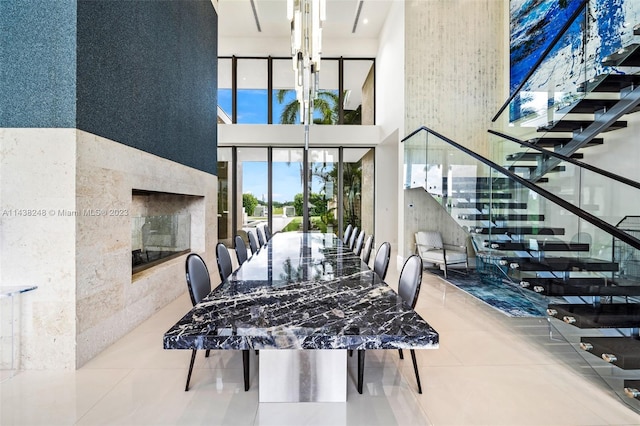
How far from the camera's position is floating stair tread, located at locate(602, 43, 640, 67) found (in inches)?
139

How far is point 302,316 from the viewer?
1567 mm

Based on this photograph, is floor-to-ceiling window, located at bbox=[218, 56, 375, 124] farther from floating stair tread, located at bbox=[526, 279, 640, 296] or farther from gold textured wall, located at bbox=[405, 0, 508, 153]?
floating stair tread, located at bbox=[526, 279, 640, 296]

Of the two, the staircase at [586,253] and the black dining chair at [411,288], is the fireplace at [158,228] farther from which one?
the staircase at [586,253]

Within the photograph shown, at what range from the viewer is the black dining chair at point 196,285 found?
7.09 feet

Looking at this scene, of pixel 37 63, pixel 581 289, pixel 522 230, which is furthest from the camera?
pixel 522 230

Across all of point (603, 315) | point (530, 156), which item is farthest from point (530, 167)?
point (603, 315)

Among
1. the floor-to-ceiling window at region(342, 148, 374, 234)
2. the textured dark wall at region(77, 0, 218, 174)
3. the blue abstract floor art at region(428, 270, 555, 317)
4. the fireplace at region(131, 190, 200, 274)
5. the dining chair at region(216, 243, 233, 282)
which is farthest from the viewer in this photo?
the floor-to-ceiling window at region(342, 148, 374, 234)

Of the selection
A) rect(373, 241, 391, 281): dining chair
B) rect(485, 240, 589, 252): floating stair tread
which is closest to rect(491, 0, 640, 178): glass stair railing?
rect(485, 240, 589, 252): floating stair tread

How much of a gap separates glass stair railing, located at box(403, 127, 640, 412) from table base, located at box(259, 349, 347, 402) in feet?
5.94

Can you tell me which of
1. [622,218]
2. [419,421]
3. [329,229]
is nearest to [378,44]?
[329,229]

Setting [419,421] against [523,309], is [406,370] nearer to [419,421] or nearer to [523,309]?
[419,421]

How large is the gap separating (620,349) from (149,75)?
468cm

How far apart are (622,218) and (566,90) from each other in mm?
1867

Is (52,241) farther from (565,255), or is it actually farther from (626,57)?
(626,57)
